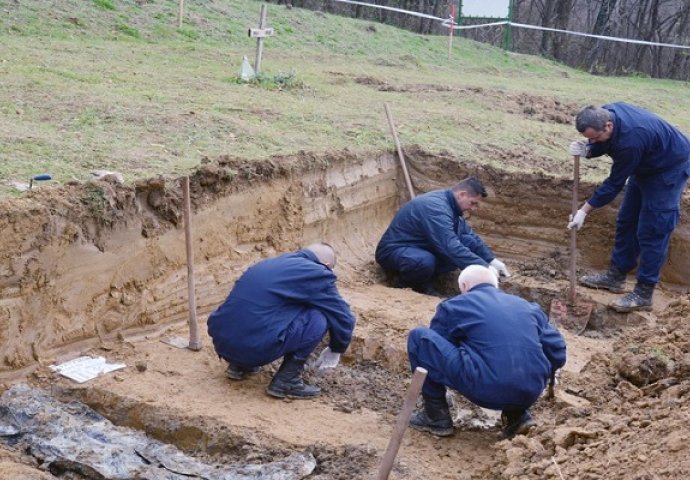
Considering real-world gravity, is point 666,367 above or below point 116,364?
above

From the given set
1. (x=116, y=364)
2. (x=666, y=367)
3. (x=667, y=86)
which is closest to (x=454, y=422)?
(x=666, y=367)

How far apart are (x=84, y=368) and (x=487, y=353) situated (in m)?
2.73

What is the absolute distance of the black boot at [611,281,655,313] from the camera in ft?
29.2

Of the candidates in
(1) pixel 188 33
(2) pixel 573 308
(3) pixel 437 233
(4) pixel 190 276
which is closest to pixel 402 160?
(3) pixel 437 233

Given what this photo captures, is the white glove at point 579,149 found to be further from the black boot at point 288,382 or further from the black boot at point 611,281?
the black boot at point 288,382

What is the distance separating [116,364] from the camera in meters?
6.34

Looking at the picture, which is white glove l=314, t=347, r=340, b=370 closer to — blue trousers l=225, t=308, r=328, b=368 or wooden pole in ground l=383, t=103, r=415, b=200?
blue trousers l=225, t=308, r=328, b=368

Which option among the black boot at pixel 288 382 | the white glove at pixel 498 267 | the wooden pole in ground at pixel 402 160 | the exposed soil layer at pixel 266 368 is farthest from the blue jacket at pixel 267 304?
the wooden pole in ground at pixel 402 160

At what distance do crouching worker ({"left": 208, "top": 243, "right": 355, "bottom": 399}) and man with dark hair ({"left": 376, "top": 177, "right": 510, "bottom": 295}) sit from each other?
2.67 m

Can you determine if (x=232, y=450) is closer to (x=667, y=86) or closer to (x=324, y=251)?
(x=324, y=251)

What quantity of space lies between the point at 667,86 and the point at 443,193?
14.2m

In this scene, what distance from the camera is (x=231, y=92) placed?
38.2ft

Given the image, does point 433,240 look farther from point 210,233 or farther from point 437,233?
point 210,233

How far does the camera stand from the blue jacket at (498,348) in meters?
5.42
